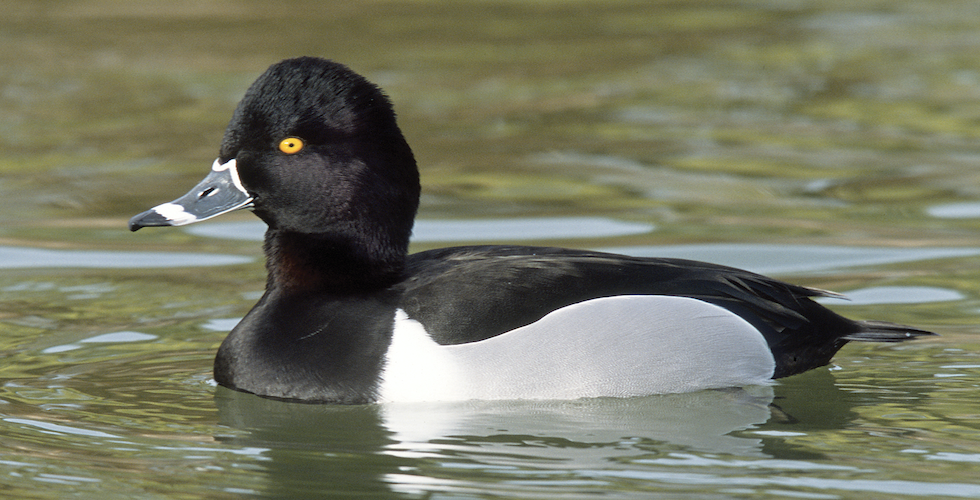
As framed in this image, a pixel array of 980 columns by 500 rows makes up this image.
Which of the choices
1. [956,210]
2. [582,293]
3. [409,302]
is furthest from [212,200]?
[956,210]

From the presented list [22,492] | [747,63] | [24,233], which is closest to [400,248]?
[22,492]

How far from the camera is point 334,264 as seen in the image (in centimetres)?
520

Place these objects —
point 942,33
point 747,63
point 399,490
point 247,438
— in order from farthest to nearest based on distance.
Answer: point 942,33, point 747,63, point 247,438, point 399,490

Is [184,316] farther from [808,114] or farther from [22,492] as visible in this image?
[808,114]

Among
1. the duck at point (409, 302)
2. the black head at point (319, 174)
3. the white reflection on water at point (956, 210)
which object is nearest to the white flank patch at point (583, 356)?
the duck at point (409, 302)

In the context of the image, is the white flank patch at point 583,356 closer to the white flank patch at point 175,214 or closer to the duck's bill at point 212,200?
the duck's bill at point 212,200

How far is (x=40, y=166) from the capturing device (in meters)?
10.2

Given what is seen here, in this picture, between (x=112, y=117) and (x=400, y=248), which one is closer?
(x=400, y=248)

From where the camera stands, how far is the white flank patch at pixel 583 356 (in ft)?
15.8

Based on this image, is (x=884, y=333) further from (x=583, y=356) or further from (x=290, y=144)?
(x=290, y=144)

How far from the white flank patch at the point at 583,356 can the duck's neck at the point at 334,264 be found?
0.32 metres

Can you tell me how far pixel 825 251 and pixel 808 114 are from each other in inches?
172

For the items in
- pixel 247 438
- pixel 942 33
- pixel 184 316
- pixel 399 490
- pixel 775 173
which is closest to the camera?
pixel 399 490

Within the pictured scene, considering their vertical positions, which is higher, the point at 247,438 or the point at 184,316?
the point at 184,316
